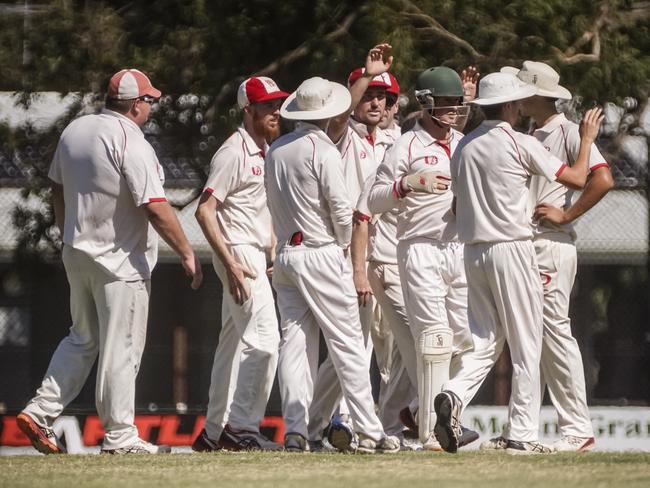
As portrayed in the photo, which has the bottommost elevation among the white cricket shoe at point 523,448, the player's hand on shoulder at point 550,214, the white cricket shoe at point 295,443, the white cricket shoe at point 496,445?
the white cricket shoe at point 496,445

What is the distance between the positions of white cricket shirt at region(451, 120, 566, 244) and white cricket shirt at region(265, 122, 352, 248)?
28.4 inches

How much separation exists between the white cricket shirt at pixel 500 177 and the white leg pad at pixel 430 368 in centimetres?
69

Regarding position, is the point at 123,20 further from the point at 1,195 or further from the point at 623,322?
the point at 623,322

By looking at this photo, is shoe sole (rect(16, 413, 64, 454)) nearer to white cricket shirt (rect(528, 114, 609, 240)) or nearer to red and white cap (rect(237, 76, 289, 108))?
red and white cap (rect(237, 76, 289, 108))

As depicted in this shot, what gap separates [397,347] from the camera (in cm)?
980

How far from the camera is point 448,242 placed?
30.2ft

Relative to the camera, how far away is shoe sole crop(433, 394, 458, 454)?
8141 millimetres

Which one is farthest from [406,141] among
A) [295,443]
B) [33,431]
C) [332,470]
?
[33,431]

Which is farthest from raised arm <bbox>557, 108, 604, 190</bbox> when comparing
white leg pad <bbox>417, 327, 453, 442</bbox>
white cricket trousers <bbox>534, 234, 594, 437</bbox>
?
white leg pad <bbox>417, 327, 453, 442</bbox>

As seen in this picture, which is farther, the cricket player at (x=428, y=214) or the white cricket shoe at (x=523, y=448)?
the cricket player at (x=428, y=214)

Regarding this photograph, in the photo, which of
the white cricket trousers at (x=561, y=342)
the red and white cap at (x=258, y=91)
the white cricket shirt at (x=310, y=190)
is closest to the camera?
the white cricket shirt at (x=310, y=190)

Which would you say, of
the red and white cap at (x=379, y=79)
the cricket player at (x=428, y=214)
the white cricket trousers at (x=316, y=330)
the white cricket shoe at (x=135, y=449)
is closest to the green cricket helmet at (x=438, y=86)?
the cricket player at (x=428, y=214)

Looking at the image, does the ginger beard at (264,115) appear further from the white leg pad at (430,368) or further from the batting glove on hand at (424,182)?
the white leg pad at (430,368)

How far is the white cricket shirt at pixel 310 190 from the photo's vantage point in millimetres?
8719
